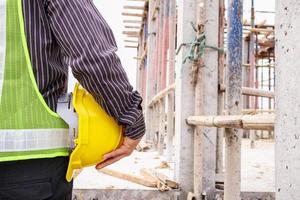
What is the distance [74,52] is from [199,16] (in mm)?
1815

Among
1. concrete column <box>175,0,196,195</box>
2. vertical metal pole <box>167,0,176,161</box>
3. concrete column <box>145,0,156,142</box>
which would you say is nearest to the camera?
concrete column <box>175,0,196,195</box>

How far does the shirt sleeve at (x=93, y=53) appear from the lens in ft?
4.44

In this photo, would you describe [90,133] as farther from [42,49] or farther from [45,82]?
[42,49]

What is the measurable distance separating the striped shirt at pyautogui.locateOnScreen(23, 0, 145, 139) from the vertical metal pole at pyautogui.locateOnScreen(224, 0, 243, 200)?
32.5 inches

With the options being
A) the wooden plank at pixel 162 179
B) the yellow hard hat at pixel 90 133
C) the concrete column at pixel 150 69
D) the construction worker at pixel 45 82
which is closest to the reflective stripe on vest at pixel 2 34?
the construction worker at pixel 45 82

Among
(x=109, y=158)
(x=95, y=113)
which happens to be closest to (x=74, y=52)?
(x=95, y=113)

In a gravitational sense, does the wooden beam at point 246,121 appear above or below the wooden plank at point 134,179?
above

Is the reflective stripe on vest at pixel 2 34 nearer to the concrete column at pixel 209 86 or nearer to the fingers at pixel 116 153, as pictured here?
the fingers at pixel 116 153

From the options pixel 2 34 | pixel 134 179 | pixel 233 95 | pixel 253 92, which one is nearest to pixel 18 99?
pixel 2 34

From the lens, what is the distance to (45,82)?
53.6 inches

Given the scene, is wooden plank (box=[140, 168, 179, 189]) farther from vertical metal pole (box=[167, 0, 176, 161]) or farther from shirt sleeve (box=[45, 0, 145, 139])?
shirt sleeve (box=[45, 0, 145, 139])

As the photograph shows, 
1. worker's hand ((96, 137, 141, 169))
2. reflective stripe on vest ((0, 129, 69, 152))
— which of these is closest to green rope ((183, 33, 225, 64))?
worker's hand ((96, 137, 141, 169))

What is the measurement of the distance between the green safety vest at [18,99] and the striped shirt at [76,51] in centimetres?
4

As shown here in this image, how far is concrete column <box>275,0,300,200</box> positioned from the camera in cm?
108
